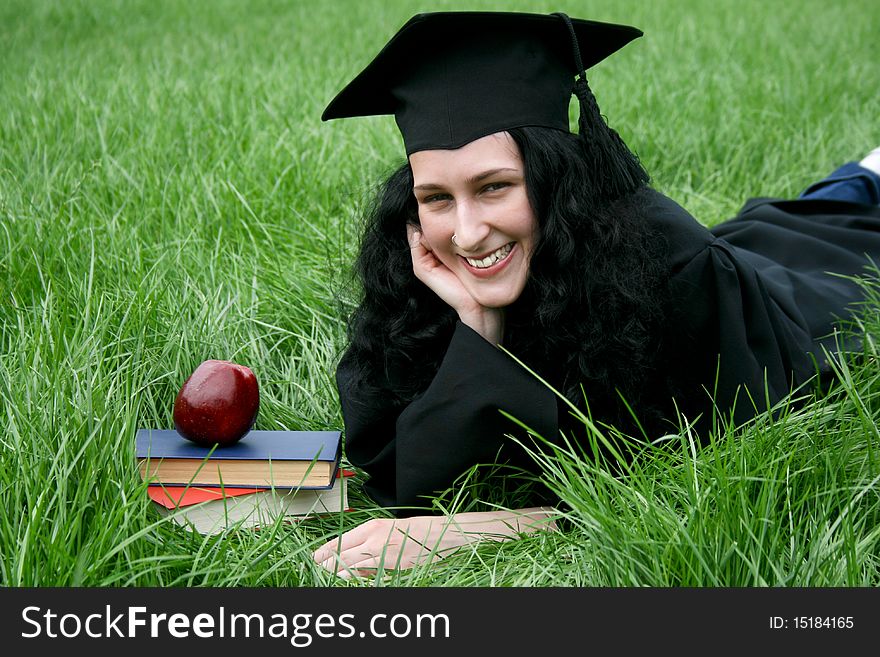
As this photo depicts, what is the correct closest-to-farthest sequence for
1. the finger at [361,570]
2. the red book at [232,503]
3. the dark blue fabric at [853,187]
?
1. the finger at [361,570]
2. the red book at [232,503]
3. the dark blue fabric at [853,187]

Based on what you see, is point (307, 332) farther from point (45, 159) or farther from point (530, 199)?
point (45, 159)

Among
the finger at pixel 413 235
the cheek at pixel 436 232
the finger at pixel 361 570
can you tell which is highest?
the cheek at pixel 436 232

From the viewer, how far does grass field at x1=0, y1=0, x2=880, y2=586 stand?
207 centimetres

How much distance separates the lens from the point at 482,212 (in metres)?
2.45

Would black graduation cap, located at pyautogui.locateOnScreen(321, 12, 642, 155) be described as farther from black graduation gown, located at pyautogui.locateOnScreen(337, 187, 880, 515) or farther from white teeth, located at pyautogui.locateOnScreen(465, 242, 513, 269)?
black graduation gown, located at pyautogui.locateOnScreen(337, 187, 880, 515)

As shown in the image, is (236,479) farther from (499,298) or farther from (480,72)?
(480,72)

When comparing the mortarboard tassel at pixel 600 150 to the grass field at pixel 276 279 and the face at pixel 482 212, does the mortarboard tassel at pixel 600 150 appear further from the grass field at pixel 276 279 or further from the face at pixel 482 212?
the grass field at pixel 276 279

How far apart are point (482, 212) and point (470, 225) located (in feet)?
0.16

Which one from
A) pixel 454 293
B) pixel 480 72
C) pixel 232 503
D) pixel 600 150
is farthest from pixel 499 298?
pixel 232 503

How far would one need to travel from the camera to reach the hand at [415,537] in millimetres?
2438

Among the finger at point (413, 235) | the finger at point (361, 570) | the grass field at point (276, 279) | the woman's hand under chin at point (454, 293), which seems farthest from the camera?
the finger at point (413, 235)

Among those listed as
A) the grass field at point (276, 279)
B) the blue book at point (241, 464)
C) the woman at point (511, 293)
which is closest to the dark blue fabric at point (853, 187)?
the grass field at point (276, 279)

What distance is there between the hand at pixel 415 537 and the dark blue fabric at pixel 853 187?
96.7 inches

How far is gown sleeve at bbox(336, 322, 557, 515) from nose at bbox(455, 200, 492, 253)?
0.89ft
